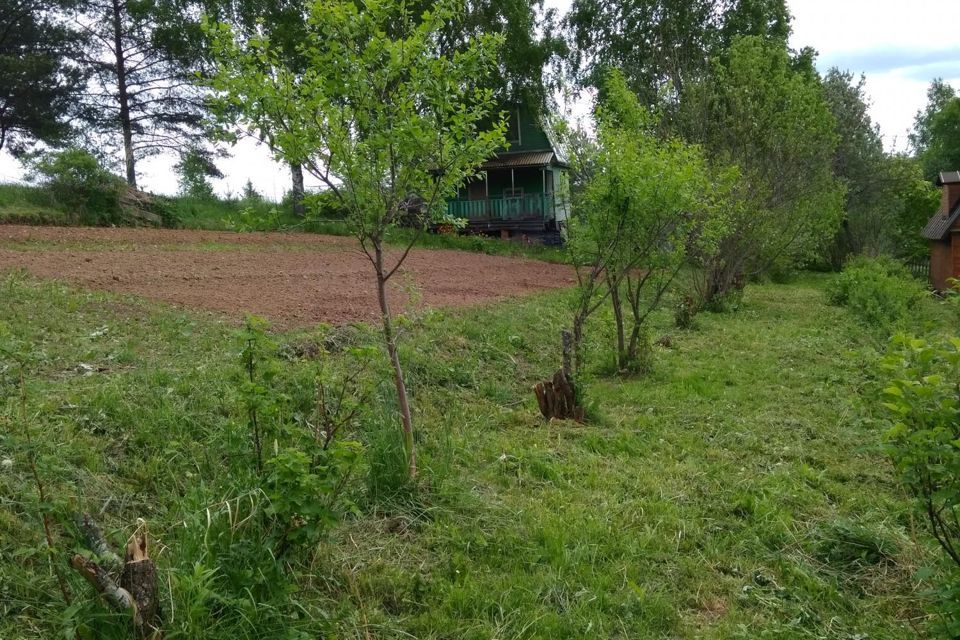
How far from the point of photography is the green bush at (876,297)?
11258 millimetres

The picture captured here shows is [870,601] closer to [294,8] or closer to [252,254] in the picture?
[252,254]

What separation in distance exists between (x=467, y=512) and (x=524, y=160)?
24041mm

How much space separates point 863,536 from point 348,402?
2784 mm

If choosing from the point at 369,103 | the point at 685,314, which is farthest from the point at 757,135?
the point at 369,103

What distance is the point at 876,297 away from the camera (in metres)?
12.5

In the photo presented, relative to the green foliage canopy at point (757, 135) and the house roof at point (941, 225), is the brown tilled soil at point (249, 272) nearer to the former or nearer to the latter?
the green foliage canopy at point (757, 135)

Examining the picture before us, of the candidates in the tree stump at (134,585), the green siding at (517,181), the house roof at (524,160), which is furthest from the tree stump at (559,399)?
the green siding at (517,181)

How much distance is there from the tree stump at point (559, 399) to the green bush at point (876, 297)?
6.77 metres

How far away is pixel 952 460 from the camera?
86.7 inches

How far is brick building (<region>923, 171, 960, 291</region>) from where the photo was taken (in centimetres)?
2050

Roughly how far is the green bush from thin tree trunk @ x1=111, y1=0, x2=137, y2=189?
1938 centimetres

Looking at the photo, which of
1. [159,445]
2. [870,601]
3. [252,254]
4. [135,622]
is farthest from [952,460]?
[252,254]

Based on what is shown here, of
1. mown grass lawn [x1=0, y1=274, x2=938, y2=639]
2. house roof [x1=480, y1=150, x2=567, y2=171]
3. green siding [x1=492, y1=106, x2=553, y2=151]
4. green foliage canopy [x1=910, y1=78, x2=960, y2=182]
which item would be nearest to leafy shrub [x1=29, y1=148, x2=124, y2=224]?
mown grass lawn [x1=0, y1=274, x2=938, y2=639]

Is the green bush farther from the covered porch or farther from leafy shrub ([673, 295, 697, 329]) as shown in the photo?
the covered porch
